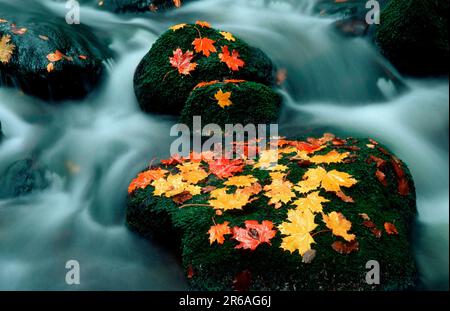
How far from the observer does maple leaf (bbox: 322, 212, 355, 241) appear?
2582 mm

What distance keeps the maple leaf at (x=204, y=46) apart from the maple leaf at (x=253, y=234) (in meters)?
2.70

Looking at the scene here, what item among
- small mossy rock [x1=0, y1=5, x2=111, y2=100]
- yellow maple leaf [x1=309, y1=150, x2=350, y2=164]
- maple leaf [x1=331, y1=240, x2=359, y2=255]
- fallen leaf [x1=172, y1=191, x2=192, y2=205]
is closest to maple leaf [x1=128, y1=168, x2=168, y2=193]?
fallen leaf [x1=172, y1=191, x2=192, y2=205]

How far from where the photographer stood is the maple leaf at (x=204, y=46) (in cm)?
472

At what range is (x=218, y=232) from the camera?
104 inches

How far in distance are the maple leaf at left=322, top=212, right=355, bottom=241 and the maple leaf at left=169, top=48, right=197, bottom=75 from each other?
2.72 m

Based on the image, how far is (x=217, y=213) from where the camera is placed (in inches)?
109

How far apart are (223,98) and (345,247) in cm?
226

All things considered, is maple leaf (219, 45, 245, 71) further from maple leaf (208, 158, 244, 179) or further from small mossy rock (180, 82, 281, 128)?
maple leaf (208, 158, 244, 179)

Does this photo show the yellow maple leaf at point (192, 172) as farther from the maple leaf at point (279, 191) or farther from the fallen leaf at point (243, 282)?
the fallen leaf at point (243, 282)

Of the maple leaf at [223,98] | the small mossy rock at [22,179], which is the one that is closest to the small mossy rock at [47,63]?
the small mossy rock at [22,179]
